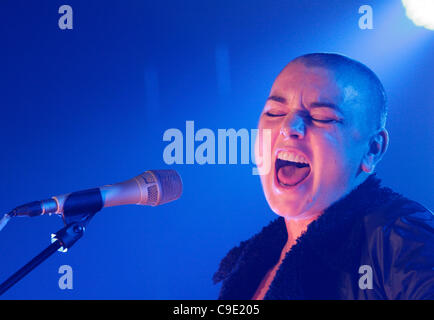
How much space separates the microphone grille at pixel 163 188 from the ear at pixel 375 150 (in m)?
0.69

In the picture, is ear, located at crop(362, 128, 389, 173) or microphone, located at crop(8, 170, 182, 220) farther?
ear, located at crop(362, 128, 389, 173)

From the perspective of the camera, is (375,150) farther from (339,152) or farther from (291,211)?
(291,211)

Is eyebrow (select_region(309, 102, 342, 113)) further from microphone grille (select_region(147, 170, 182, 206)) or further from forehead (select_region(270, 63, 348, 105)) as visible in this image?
microphone grille (select_region(147, 170, 182, 206))

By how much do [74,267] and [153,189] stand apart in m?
0.81

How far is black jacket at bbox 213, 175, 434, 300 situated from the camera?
1447 millimetres

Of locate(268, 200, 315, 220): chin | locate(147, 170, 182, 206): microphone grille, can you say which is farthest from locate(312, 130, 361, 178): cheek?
locate(147, 170, 182, 206): microphone grille

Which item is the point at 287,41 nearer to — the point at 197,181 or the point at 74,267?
the point at 197,181

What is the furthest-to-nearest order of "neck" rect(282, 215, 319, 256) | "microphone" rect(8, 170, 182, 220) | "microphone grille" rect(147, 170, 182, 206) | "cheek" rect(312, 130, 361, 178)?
"neck" rect(282, 215, 319, 256) < "cheek" rect(312, 130, 361, 178) < "microphone grille" rect(147, 170, 182, 206) < "microphone" rect(8, 170, 182, 220)

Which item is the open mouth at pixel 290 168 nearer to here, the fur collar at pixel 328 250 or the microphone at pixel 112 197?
the fur collar at pixel 328 250

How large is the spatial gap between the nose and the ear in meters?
0.25

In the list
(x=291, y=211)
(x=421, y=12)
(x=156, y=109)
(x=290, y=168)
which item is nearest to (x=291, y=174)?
(x=290, y=168)

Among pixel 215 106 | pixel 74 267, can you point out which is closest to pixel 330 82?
pixel 215 106

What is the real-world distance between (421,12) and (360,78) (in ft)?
1.64

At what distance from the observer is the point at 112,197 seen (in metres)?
1.56
